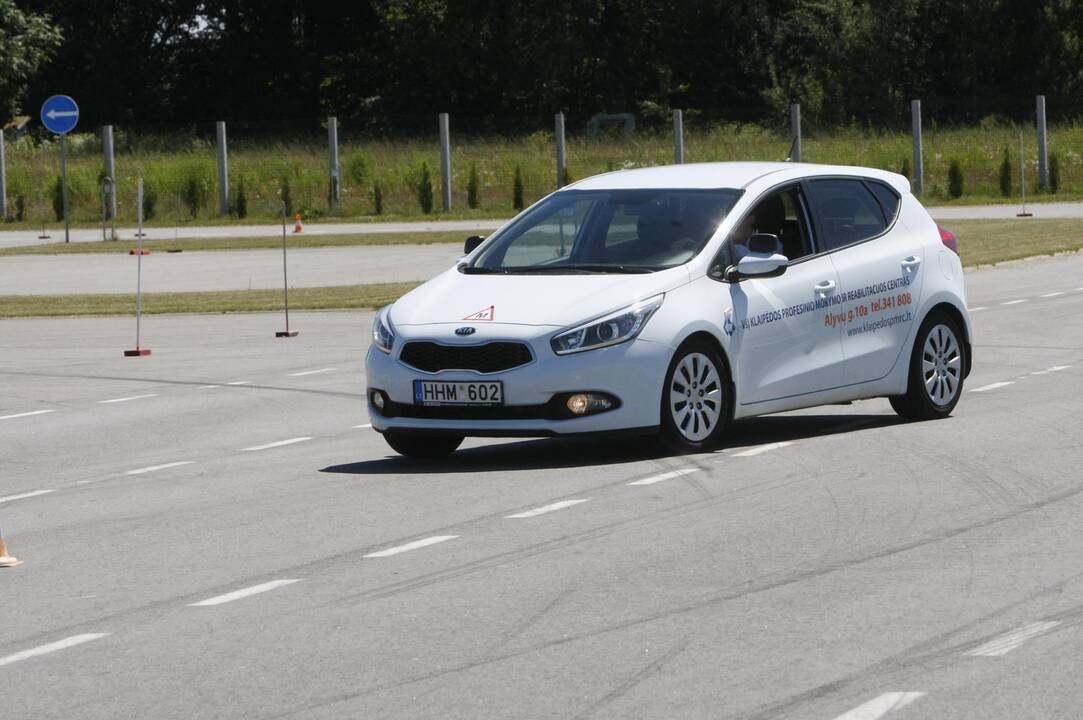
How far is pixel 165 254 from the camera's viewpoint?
35.5 metres

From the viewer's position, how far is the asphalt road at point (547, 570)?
6.68 m

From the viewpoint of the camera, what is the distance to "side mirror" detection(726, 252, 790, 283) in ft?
39.8

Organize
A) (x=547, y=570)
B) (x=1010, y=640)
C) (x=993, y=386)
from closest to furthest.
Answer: (x=1010, y=640) → (x=547, y=570) → (x=993, y=386)

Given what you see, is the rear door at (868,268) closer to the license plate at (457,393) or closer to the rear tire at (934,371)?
the rear tire at (934,371)

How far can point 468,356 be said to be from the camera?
1152 cm

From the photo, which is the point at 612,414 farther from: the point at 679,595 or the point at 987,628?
the point at 987,628

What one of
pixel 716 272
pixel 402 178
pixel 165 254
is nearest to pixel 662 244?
pixel 716 272

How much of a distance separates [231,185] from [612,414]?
39.4 meters

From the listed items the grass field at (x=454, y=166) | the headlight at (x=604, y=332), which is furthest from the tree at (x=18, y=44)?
the headlight at (x=604, y=332)

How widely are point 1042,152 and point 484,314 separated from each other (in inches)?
1468

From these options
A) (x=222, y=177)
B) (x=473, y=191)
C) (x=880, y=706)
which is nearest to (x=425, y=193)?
(x=473, y=191)

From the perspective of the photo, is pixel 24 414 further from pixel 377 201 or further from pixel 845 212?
pixel 377 201

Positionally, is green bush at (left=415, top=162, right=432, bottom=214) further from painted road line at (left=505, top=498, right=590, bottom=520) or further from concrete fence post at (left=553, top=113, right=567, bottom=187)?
painted road line at (left=505, top=498, right=590, bottom=520)

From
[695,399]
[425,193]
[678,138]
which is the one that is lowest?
[695,399]
